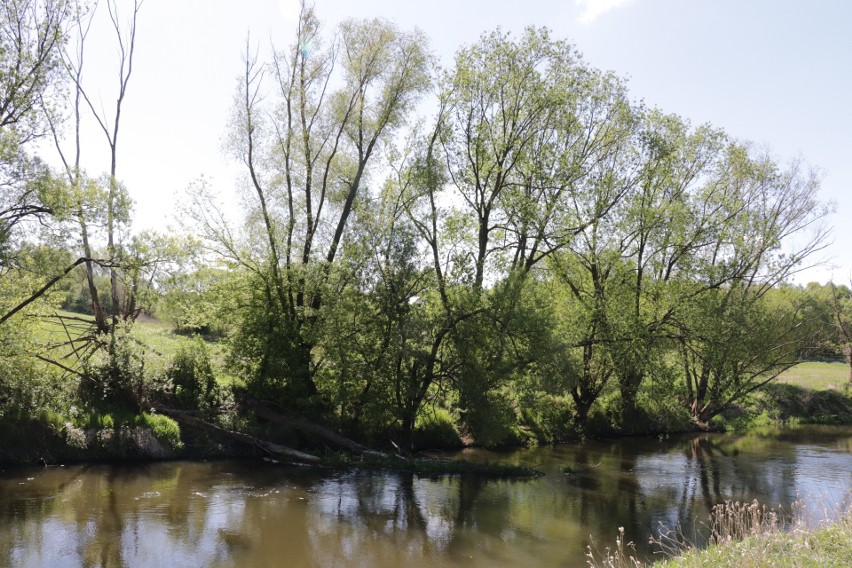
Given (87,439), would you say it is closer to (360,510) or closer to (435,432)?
(360,510)

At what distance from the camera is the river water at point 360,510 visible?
13.2 metres

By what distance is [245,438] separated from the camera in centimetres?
2312

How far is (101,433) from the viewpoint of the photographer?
21.0 meters

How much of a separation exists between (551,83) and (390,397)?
15.1 metres

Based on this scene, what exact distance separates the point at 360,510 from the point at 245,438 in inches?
318

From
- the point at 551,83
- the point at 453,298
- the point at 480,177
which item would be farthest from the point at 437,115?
the point at 453,298

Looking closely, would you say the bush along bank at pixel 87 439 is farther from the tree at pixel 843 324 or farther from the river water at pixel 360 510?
the tree at pixel 843 324

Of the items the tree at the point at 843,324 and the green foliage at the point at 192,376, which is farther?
the tree at the point at 843,324

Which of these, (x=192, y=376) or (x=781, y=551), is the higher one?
(x=192, y=376)

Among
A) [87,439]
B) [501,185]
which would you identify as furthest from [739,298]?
[87,439]

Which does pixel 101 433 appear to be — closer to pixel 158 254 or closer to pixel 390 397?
pixel 158 254

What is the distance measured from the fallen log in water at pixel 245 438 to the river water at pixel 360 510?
103 centimetres

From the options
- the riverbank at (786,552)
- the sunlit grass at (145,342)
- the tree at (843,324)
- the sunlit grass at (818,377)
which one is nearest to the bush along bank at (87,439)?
the sunlit grass at (145,342)

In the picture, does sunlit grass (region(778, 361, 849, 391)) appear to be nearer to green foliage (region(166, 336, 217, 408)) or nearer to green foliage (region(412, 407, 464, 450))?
green foliage (region(412, 407, 464, 450))
